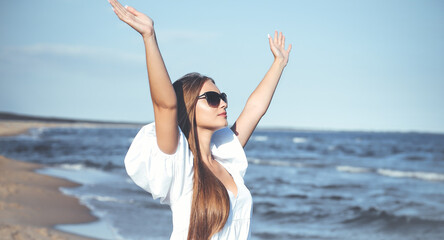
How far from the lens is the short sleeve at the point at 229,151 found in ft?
8.58

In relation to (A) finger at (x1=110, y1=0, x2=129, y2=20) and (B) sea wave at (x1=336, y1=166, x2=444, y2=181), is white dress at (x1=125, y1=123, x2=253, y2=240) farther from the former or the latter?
(B) sea wave at (x1=336, y1=166, x2=444, y2=181)

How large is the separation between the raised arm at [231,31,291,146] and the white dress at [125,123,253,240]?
428 millimetres

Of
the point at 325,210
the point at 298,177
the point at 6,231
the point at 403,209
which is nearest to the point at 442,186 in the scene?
the point at 298,177

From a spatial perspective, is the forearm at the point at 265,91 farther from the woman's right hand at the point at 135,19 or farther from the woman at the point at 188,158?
the woman's right hand at the point at 135,19

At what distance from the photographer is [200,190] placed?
2.22 m

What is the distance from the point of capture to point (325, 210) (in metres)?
10.9

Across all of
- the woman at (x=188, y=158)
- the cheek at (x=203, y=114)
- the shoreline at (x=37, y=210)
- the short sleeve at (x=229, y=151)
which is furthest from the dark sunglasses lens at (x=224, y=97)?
the shoreline at (x=37, y=210)

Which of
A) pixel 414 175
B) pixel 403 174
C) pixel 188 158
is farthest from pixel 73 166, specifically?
pixel 188 158

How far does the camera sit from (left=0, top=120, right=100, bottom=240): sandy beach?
697cm

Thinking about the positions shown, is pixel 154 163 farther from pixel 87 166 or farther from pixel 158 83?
pixel 87 166

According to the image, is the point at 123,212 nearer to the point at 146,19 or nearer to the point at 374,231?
the point at 374,231

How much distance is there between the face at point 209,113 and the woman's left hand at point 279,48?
78 cm

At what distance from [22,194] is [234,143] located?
29.2ft

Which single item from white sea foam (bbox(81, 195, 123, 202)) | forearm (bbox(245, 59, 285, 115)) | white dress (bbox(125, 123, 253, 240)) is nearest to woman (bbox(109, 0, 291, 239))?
white dress (bbox(125, 123, 253, 240))
